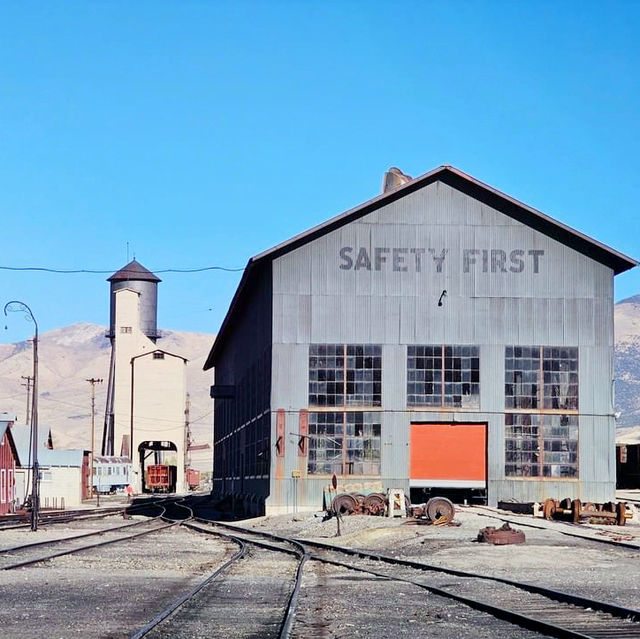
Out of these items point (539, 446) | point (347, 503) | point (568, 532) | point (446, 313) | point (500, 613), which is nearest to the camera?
point (500, 613)

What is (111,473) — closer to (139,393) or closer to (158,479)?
(158,479)

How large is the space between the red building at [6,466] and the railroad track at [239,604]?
130 ft

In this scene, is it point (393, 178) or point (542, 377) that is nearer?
point (542, 377)

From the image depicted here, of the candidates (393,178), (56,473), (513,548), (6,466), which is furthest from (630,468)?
(513,548)

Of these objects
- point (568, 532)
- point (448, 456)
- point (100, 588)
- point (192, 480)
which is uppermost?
point (448, 456)

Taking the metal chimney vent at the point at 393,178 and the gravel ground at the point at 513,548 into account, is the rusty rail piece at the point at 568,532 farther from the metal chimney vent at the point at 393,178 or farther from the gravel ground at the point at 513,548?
the metal chimney vent at the point at 393,178

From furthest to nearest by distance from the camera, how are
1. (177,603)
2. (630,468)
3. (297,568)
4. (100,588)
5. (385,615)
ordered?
(630,468)
(297,568)
(100,588)
(177,603)
(385,615)

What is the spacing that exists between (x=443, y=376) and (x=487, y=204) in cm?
741

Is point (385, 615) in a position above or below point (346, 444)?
below

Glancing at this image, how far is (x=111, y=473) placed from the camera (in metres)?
104

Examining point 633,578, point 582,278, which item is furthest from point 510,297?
point 633,578

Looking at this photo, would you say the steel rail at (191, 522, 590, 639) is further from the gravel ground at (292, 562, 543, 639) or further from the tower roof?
the tower roof

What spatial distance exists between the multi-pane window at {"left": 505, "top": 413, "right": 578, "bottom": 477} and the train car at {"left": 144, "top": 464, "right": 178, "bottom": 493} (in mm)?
66708

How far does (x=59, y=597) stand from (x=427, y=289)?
105 feet
